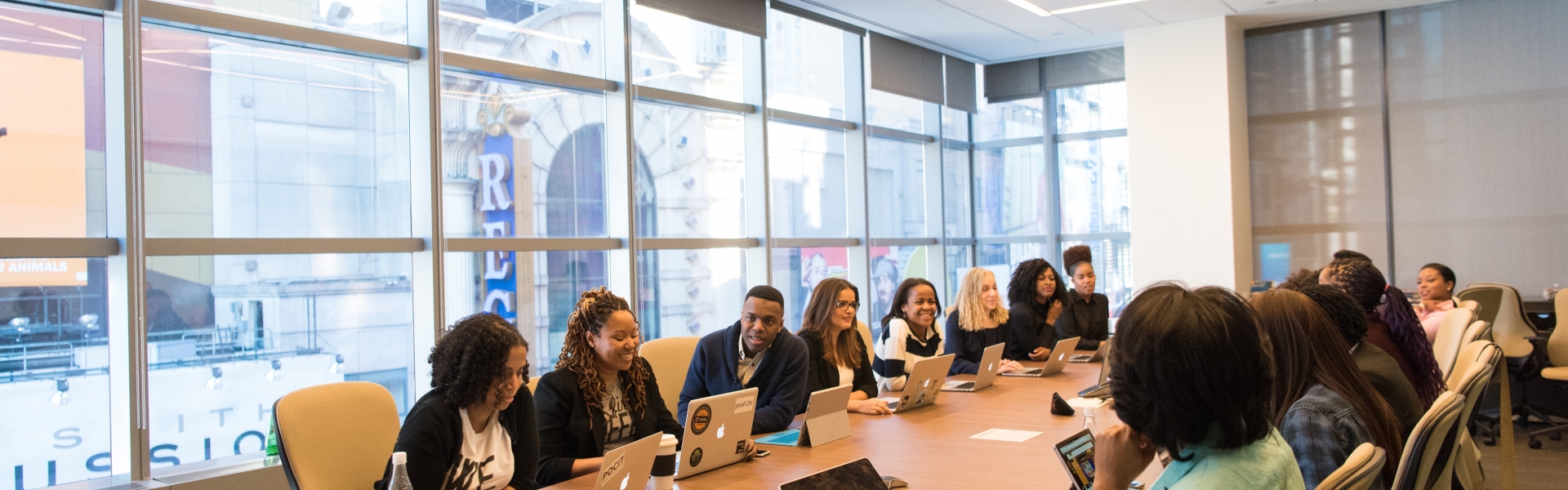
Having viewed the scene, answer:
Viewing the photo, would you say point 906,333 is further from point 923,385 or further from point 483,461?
point 483,461

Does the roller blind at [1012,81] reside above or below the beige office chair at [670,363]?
above

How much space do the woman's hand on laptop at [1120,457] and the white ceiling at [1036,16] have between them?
19.0 feet

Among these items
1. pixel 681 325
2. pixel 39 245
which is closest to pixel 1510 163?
pixel 681 325

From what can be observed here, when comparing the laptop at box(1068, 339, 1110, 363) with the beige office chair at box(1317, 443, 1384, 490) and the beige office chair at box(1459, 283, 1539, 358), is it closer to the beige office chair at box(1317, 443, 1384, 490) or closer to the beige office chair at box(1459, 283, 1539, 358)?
the beige office chair at box(1459, 283, 1539, 358)

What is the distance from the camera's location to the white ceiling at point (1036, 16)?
Answer: 719 centimetres

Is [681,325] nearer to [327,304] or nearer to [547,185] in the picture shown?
[547,185]

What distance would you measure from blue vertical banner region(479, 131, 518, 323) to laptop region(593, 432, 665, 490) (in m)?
3.09

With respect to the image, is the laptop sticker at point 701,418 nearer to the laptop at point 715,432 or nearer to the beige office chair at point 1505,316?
the laptop at point 715,432

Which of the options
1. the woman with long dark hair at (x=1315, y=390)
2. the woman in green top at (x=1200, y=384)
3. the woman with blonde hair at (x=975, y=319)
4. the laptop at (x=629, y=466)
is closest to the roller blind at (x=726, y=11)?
the woman with blonde hair at (x=975, y=319)

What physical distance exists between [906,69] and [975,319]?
12.2 ft

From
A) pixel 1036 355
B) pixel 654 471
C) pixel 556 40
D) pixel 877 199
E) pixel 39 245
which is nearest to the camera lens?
pixel 654 471

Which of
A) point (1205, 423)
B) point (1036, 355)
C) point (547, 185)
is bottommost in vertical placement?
point (1036, 355)

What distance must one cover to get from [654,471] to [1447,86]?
7658 millimetres

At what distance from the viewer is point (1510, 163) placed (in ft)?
24.3
